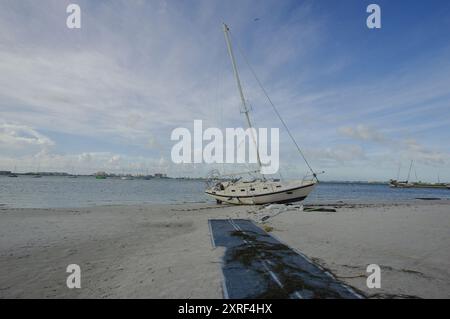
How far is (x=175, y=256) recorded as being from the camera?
1071cm

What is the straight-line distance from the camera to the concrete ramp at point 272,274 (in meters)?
6.77

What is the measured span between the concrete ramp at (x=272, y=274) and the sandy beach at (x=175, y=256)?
0.44 metres

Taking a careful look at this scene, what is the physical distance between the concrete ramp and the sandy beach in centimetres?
44

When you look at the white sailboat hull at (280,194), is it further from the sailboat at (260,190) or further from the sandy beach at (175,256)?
the sandy beach at (175,256)

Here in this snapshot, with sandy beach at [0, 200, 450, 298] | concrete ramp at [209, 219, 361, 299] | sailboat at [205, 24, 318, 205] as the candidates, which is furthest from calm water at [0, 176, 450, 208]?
concrete ramp at [209, 219, 361, 299]

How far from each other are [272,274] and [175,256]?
14.0 ft

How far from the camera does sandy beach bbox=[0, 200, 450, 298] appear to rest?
7493 mm

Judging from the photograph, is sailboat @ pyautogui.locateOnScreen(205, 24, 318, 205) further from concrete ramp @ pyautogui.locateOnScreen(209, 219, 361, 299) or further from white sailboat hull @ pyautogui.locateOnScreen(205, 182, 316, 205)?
concrete ramp @ pyautogui.locateOnScreen(209, 219, 361, 299)

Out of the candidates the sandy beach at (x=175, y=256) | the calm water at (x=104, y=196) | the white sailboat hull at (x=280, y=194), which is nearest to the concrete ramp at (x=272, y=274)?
the sandy beach at (x=175, y=256)
